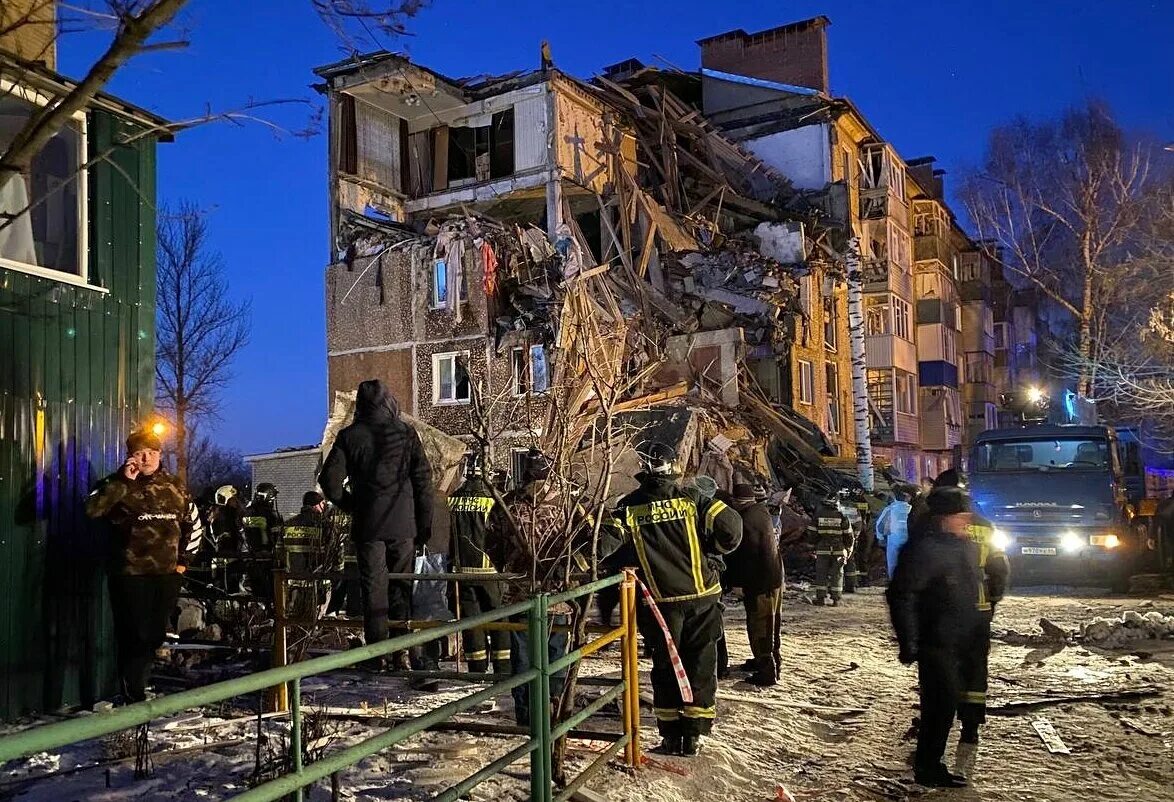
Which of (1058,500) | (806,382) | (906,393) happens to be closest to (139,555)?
(1058,500)

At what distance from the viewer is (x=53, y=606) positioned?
654 cm

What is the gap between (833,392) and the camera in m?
30.6

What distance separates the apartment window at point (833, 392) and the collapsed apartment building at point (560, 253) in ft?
6.11

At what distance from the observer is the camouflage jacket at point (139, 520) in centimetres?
629

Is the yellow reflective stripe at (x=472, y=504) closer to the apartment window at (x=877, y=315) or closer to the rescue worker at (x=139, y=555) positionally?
the rescue worker at (x=139, y=555)

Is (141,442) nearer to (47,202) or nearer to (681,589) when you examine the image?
(47,202)

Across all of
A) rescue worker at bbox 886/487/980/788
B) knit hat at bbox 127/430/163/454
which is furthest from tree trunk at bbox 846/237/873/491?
knit hat at bbox 127/430/163/454

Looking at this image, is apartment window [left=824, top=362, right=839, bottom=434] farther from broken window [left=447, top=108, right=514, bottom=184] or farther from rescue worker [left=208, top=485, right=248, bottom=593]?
rescue worker [left=208, top=485, right=248, bottom=593]

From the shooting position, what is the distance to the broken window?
25781 mm

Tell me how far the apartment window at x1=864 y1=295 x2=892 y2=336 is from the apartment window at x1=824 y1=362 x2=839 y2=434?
370cm

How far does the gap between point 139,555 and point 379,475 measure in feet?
5.53

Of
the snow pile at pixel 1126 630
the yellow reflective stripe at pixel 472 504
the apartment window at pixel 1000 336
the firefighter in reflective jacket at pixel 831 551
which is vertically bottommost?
the snow pile at pixel 1126 630

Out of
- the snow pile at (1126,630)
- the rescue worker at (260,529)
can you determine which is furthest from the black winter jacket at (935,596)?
the rescue worker at (260,529)

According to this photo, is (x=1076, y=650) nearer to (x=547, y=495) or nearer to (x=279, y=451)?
(x=547, y=495)
